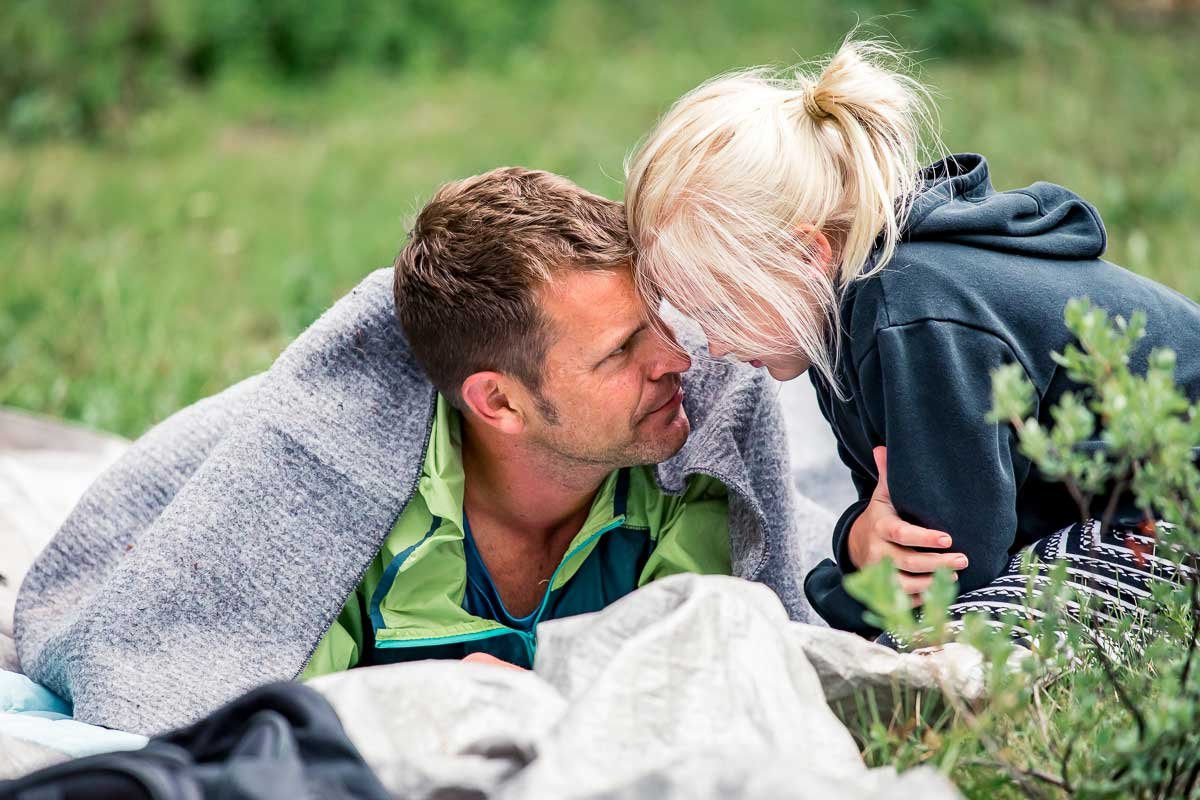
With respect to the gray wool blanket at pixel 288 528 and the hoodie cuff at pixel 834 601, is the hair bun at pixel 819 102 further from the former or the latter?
the hoodie cuff at pixel 834 601

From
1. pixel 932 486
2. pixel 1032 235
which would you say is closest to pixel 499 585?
pixel 932 486

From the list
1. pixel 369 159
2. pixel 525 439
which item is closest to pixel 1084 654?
pixel 525 439

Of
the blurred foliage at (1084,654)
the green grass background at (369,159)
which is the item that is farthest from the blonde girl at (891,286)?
the green grass background at (369,159)

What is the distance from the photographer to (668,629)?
1.92 meters

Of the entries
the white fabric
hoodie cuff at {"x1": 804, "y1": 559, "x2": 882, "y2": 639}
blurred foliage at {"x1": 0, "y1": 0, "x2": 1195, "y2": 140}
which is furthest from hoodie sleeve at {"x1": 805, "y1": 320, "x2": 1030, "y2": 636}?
blurred foliage at {"x1": 0, "y1": 0, "x2": 1195, "y2": 140}

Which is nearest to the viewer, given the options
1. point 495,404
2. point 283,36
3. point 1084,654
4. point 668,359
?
point 1084,654

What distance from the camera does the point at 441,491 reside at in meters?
2.89

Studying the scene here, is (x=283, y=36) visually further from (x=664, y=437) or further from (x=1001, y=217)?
(x=1001, y=217)

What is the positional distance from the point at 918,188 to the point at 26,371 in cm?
398

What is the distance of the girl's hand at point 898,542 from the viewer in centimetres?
243

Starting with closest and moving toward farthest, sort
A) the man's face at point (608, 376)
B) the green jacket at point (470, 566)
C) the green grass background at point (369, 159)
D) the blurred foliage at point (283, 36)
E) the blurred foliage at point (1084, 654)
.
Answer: the blurred foliage at point (1084, 654) → the man's face at point (608, 376) → the green jacket at point (470, 566) → the green grass background at point (369, 159) → the blurred foliage at point (283, 36)

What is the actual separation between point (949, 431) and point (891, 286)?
0.93 feet

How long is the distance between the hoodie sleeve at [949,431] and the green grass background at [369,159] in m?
2.78

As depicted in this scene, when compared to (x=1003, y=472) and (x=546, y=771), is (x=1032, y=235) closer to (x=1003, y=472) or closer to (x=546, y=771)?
(x=1003, y=472)
